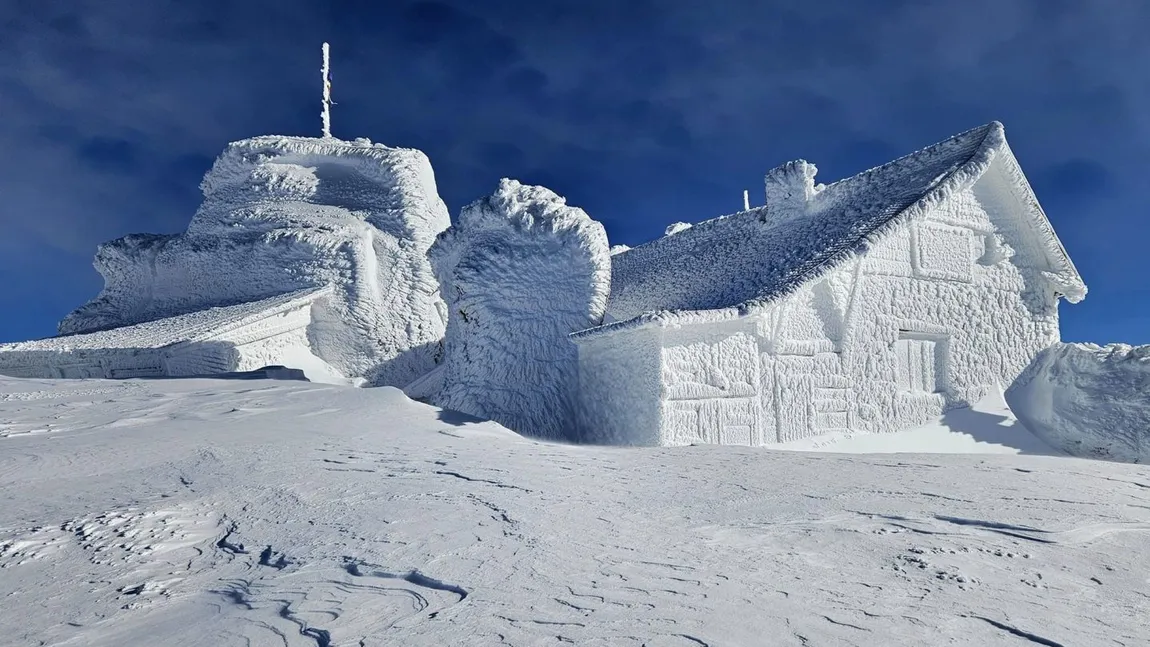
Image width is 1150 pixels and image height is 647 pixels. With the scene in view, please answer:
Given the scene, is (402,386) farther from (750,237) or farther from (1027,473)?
(1027,473)

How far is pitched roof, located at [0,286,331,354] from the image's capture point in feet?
37.4

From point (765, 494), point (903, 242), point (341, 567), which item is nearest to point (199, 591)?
point (341, 567)

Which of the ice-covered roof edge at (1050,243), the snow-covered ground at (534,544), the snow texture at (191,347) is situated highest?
the ice-covered roof edge at (1050,243)

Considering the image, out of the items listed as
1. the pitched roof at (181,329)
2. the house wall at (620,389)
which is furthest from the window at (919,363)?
the pitched roof at (181,329)

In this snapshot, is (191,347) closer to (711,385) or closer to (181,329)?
(181,329)

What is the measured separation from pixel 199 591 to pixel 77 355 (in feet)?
35.4

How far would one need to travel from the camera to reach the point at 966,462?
5680 millimetres

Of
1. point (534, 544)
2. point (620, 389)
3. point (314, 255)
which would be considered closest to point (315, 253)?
point (314, 255)

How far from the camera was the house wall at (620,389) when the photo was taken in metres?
7.71

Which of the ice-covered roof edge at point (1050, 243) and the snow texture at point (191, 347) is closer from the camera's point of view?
the ice-covered roof edge at point (1050, 243)

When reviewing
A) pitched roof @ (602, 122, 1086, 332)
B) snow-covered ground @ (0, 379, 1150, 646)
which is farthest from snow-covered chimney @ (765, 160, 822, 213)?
snow-covered ground @ (0, 379, 1150, 646)

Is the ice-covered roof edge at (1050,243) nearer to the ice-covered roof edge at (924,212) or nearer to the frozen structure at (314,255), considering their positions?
the ice-covered roof edge at (924,212)

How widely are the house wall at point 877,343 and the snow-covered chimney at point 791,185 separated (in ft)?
5.75

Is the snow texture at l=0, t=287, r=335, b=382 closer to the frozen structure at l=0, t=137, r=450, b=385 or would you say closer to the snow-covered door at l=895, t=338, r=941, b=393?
the frozen structure at l=0, t=137, r=450, b=385
